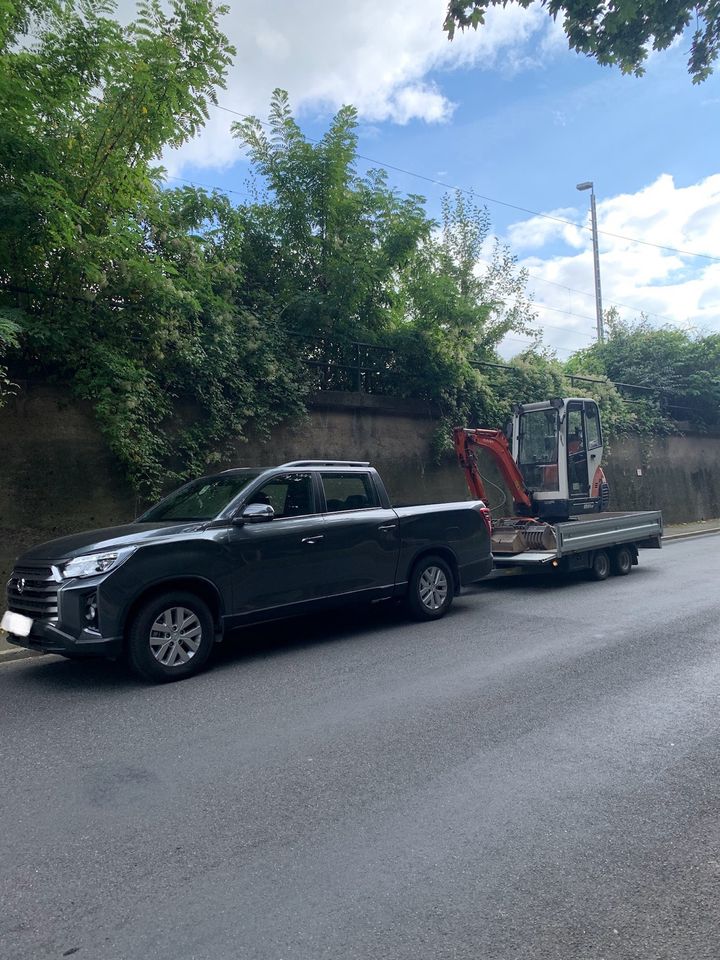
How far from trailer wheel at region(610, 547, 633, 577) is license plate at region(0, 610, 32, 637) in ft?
30.2

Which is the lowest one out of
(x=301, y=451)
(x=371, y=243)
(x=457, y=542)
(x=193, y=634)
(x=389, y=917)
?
(x=389, y=917)

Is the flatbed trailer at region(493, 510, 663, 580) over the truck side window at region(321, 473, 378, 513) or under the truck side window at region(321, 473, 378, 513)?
under

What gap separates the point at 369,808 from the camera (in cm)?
366

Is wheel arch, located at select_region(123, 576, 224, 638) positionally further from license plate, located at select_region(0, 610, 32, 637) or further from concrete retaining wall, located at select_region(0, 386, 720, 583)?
concrete retaining wall, located at select_region(0, 386, 720, 583)

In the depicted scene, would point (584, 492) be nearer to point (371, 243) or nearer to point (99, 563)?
point (371, 243)

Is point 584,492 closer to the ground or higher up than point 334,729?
higher up

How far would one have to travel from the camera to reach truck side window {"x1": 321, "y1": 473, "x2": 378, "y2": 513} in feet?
25.1

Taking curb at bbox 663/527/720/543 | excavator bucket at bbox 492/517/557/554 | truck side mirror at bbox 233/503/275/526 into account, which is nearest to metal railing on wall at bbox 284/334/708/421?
excavator bucket at bbox 492/517/557/554

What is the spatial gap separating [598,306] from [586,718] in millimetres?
23395

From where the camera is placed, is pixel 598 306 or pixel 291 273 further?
pixel 598 306

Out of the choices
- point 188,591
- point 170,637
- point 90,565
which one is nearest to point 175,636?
point 170,637

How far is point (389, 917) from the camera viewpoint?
274 centimetres

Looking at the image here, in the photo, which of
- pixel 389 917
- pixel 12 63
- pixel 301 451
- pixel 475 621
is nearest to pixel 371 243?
pixel 301 451

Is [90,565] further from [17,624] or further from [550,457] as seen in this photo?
[550,457]
